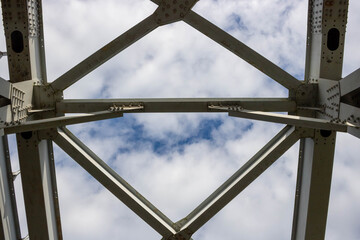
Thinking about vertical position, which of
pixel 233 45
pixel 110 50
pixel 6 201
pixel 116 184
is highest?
pixel 233 45

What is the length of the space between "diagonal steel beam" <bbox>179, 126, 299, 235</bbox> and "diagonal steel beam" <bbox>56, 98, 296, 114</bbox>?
2.13ft

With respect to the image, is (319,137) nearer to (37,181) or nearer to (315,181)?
(315,181)

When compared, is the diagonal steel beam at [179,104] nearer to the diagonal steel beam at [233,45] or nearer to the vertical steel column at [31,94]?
the diagonal steel beam at [233,45]

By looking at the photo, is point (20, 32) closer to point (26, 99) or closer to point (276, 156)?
point (26, 99)

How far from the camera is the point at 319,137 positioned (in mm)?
8469

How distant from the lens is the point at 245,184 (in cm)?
861

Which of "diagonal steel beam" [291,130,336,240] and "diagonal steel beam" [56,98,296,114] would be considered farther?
"diagonal steel beam" [56,98,296,114]

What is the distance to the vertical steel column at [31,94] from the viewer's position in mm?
8406

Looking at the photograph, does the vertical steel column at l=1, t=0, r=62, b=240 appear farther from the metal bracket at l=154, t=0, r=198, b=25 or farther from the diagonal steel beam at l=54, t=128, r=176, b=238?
the metal bracket at l=154, t=0, r=198, b=25

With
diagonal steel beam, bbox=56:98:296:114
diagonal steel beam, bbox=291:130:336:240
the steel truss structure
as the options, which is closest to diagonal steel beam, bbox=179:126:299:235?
the steel truss structure

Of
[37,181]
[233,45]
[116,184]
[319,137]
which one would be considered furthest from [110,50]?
[319,137]

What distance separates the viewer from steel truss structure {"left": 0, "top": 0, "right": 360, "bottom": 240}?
836 cm

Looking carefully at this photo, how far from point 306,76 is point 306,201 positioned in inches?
119

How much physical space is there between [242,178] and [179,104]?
229 cm
